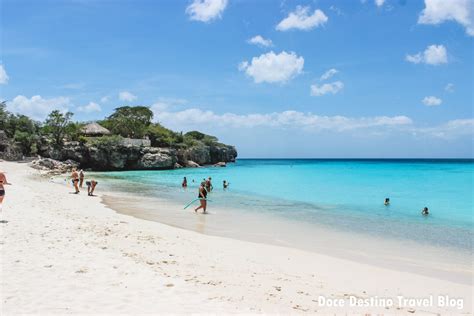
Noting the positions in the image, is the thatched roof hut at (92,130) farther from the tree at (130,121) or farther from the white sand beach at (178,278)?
the white sand beach at (178,278)

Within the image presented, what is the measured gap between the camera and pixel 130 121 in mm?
71812

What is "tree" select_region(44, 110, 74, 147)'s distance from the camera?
2146 inches

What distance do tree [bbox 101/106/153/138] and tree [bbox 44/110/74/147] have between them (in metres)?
15.2

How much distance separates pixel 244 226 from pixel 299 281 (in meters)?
7.12

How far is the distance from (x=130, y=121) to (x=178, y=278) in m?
69.2

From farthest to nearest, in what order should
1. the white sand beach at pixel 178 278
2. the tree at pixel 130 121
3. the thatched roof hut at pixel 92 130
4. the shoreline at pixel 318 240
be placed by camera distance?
the tree at pixel 130 121 < the thatched roof hut at pixel 92 130 < the shoreline at pixel 318 240 < the white sand beach at pixel 178 278

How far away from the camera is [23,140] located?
51.3 meters

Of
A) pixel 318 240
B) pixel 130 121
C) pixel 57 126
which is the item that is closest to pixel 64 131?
pixel 57 126

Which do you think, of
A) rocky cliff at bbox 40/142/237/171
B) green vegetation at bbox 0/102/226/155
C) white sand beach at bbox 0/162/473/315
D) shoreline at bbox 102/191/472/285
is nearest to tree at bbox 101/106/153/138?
green vegetation at bbox 0/102/226/155

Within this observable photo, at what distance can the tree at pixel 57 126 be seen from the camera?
54.5 metres

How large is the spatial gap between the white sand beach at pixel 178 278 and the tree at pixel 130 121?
62718 mm

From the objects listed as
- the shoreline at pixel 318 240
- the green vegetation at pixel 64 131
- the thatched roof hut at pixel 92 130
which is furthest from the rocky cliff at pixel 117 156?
the shoreline at pixel 318 240

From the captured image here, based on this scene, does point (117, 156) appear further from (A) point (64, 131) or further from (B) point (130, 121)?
(B) point (130, 121)

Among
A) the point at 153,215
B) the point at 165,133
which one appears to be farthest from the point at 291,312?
the point at 165,133
